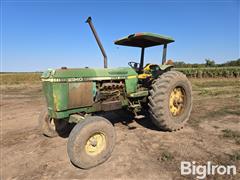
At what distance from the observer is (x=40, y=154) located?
12.0ft

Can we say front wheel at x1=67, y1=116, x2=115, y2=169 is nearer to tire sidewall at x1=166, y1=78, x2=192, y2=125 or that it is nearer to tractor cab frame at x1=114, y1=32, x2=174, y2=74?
tire sidewall at x1=166, y1=78, x2=192, y2=125

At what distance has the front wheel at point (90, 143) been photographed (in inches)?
116

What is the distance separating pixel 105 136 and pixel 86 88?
104 cm

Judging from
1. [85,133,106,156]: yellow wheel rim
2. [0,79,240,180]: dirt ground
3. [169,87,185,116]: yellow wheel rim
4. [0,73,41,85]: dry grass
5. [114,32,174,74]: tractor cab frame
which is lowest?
[0,73,41,85]: dry grass

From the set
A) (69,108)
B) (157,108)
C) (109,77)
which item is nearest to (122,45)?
(109,77)

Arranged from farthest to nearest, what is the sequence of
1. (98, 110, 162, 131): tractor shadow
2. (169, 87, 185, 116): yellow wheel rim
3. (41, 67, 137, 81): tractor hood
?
(98, 110, 162, 131): tractor shadow < (169, 87, 185, 116): yellow wheel rim < (41, 67, 137, 81): tractor hood

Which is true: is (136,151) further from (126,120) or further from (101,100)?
(126,120)

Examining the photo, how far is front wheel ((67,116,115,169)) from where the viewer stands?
2945 mm

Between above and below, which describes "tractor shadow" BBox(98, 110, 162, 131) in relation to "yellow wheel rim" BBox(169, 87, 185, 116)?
below

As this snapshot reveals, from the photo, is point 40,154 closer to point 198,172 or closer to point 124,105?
point 124,105

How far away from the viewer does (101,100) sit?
4.09 m

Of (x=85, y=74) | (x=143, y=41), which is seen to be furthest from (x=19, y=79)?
(x=85, y=74)

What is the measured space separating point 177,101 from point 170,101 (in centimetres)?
27

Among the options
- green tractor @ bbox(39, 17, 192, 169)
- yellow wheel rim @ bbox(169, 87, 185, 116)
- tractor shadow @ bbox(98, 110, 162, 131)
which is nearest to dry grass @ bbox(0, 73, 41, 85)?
tractor shadow @ bbox(98, 110, 162, 131)
